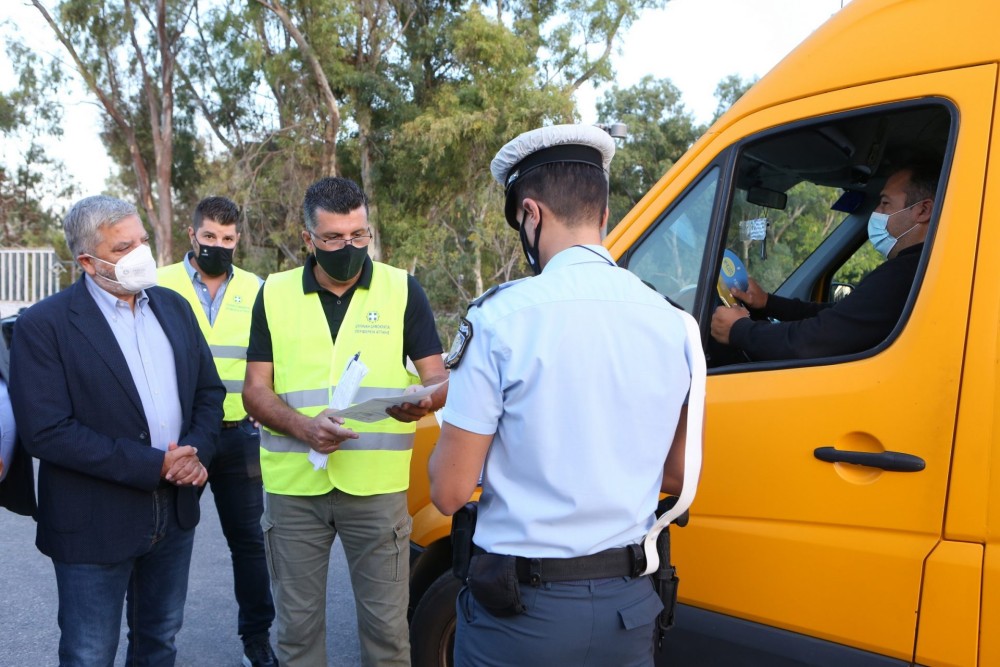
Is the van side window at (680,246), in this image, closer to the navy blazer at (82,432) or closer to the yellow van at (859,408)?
the yellow van at (859,408)

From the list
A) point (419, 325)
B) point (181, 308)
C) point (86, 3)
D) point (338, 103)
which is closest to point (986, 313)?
point (419, 325)

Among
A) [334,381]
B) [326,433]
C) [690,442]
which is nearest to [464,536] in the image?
[690,442]

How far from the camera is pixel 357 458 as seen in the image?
9.35ft

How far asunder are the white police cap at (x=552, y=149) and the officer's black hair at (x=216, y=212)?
8.66ft

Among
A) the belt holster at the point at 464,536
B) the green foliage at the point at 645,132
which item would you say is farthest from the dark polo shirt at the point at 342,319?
the green foliage at the point at 645,132

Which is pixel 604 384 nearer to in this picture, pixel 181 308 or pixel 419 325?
pixel 419 325

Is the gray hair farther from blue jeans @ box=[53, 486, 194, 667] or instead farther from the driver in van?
the driver in van

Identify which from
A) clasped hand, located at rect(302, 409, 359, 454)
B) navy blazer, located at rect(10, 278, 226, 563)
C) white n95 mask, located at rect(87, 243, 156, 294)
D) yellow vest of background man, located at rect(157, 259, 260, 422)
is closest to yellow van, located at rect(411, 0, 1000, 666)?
clasped hand, located at rect(302, 409, 359, 454)

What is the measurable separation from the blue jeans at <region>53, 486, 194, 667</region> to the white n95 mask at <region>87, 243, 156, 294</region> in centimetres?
67

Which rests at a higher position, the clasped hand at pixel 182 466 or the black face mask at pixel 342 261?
the black face mask at pixel 342 261

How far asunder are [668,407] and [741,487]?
0.72m

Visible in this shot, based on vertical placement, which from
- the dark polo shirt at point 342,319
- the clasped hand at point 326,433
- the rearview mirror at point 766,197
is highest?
the rearview mirror at point 766,197

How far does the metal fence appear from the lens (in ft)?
57.3

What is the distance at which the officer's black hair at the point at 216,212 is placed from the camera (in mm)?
4184
